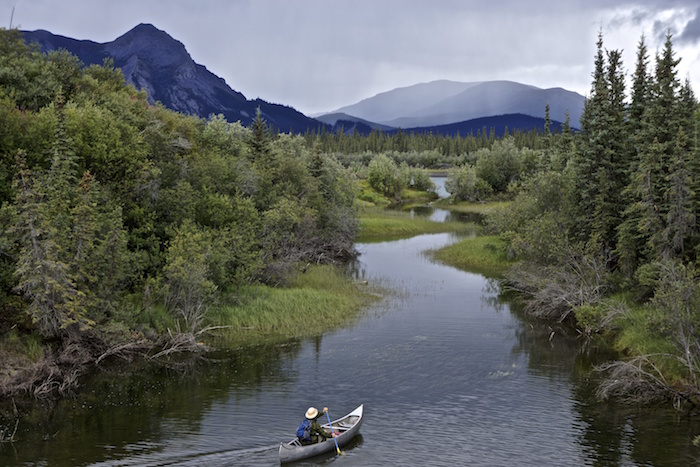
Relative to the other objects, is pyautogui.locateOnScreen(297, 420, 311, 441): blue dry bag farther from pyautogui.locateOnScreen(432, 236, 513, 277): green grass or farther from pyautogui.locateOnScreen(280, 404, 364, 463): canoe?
pyautogui.locateOnScreen(432, 236, 513, 277): green grass

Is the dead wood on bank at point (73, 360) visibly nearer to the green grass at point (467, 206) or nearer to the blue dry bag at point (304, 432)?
the blue dry bag at point (304, 432)

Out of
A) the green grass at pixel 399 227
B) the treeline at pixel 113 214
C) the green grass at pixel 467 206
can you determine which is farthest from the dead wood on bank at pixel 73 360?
the green grass at pixel 467 206

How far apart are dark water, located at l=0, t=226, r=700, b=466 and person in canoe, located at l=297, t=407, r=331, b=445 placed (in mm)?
901

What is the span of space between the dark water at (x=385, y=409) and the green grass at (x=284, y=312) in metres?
2.03

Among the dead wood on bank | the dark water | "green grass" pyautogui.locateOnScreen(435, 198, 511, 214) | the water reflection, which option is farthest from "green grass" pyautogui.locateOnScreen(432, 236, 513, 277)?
"green grass" pyautogui.locateOnScreen(435, 198, 511, 214)

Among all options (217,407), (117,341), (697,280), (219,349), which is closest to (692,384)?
(697,280)

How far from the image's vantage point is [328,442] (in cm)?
2355

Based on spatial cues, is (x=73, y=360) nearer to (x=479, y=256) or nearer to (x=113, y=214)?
(x=113, y=214)

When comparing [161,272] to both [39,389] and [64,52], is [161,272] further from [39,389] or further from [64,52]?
[64,52]

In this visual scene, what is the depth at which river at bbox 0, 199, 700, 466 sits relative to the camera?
23062 millimetres

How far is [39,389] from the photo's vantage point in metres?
28.1

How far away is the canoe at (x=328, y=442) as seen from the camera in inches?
883

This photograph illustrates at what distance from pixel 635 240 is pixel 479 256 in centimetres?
2377

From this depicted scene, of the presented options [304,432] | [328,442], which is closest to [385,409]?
[328,442]
